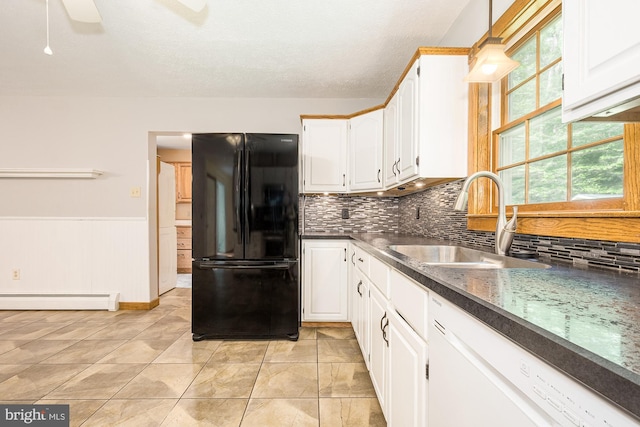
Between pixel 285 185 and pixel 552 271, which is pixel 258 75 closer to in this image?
pixel 285 185

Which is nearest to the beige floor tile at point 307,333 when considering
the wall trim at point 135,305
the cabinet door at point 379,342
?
the cabinet door at point 379,342

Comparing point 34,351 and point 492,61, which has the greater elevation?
point 492,61

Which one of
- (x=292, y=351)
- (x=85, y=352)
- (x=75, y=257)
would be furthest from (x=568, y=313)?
(x=75, y=257)

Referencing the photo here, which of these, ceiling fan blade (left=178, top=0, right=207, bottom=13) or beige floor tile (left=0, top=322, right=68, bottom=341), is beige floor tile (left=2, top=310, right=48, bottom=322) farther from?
ceiling fan blade (left=178, top=0, right=207, bottom=13)

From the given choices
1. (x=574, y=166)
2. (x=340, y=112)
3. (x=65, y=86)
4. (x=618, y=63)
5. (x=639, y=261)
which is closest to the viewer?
(x=618, y=63)

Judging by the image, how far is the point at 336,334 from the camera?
280cm

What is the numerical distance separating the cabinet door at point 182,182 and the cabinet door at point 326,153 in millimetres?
3495

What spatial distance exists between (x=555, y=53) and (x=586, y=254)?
922mm

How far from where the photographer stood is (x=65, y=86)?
322 centimetres

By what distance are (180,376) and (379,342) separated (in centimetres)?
138

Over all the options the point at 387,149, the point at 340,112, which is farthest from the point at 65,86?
the point at 387,149

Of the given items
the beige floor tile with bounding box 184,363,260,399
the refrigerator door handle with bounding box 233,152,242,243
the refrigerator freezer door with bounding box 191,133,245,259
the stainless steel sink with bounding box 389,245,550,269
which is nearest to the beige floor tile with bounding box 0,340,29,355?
the refrigerator freezer door with bounding box 191,133,245,259

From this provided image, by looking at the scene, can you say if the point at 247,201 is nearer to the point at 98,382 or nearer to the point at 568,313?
the point at 98,382

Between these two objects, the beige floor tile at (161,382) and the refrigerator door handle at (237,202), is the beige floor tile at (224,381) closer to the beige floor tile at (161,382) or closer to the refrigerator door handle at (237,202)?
the beige floor tile at (161,382)
